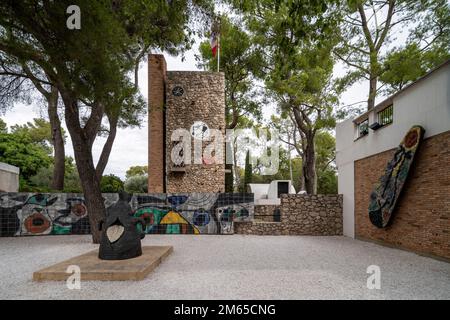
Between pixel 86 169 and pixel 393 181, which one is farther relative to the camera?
pixel 86 169

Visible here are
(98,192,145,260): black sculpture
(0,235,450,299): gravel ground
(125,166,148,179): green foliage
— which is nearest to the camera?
(0,235,450,299): gravel ground

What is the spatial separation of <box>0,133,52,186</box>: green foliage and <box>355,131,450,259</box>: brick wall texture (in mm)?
23943

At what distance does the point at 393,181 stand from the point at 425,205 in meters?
1.06

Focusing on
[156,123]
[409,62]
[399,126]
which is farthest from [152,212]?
[409,62]

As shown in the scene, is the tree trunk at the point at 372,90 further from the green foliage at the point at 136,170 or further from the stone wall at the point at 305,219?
the green foliage at the point at 136,170

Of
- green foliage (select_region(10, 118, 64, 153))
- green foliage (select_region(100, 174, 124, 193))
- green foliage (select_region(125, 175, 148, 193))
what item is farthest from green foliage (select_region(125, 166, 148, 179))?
green foliage (select_region(100, 174, 124, 193))

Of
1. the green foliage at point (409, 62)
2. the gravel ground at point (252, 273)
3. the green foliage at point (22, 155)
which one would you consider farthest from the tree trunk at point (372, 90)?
the green foliage at point (22, 155)

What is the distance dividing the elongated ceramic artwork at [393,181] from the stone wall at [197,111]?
8.52m

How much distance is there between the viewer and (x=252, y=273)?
505 centimetres

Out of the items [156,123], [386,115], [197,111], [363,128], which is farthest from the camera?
[197,111]

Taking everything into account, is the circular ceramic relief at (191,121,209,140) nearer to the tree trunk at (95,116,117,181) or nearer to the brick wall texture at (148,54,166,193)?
the brick wall texture at (148,54,166,193)

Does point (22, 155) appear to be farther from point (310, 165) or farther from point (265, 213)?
point (310, 165)

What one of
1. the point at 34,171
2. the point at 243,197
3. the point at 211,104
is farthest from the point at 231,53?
the point at 34,171

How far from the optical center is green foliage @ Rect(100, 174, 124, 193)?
1528 cm
